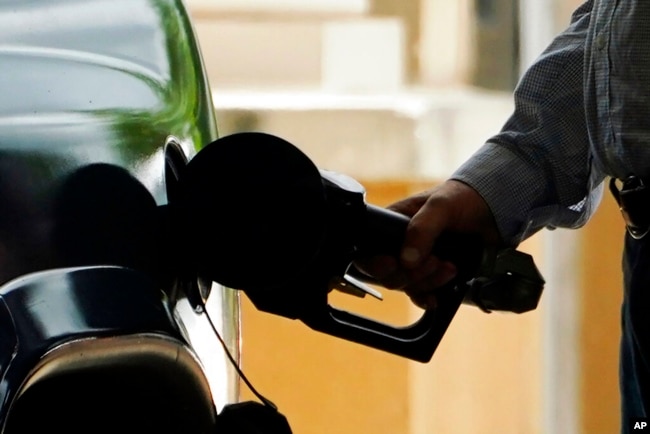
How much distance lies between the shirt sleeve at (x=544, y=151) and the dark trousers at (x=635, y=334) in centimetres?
8

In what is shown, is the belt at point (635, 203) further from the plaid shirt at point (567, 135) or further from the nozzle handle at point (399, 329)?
the nozzle handle at point (399, 329)

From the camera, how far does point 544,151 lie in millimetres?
1023

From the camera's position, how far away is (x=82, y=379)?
505 mm

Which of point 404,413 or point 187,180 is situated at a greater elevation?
point 187,180

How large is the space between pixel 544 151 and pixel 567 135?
25 millimetres

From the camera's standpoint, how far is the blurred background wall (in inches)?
94.0

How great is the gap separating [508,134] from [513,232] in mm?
94

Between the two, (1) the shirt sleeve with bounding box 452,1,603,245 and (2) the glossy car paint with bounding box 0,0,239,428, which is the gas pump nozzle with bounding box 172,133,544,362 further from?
(1) the shirt sleeve with bounding box 452,1,603,245

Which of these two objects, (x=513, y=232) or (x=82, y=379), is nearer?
(x=82, y=379)

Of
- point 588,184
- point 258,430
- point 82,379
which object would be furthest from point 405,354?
point 588,184

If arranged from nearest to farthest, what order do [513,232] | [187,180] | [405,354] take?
[187,180] < [405,354] < [513,232]

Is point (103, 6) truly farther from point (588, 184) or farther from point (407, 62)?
point (407, 62)

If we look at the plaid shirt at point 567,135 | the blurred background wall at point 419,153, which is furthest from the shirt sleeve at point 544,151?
the blurred background wall at point 419,153

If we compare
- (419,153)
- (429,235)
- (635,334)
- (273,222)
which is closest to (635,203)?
(635,334)
